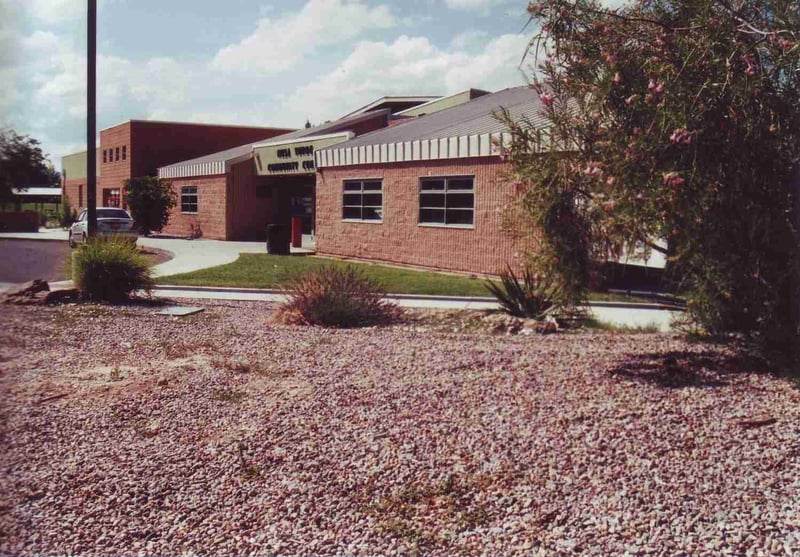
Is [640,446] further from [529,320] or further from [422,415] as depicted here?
[529,320]

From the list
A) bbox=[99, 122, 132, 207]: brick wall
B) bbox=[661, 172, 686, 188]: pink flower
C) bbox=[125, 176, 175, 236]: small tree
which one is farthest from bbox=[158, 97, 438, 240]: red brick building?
bbox=[661, 172, 686, 188]: pink flower

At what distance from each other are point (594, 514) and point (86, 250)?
11.6 metres

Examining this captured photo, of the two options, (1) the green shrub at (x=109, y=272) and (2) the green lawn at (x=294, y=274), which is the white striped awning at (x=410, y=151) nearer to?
(2) the green lawn at (x=294, y=274)

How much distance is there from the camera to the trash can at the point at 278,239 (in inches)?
1029

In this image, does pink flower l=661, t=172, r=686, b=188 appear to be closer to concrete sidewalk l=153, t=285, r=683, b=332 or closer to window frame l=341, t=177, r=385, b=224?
concrete sidewalk l=153, t=285, r=683, b=332

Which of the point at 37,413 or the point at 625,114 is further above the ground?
the point at 625,114

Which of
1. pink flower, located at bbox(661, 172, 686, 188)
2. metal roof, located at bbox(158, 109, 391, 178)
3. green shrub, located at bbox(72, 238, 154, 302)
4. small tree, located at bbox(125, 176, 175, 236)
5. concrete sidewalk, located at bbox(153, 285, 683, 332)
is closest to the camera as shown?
pink flower, located at bbox(661, 172, 686, 188)

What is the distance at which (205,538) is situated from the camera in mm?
4016

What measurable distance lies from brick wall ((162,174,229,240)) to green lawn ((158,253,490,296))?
40.1 feet

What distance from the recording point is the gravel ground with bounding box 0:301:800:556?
401 centimetres

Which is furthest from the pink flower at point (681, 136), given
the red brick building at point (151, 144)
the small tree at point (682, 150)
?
the red brick building at point (151, 144)

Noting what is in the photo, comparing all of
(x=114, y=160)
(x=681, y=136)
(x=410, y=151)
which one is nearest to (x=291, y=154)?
(x=410, y=151)

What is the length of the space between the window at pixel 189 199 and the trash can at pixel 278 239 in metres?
12.4

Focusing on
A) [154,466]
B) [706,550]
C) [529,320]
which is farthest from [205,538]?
[529,320]
